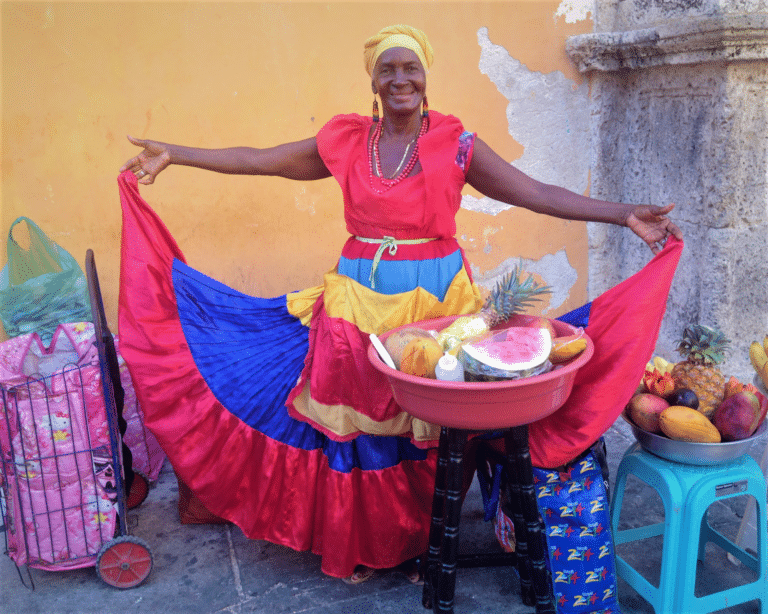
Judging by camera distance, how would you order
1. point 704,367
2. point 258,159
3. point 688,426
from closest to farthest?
1. point 688,426
2. point 704,367
3. point 258,159

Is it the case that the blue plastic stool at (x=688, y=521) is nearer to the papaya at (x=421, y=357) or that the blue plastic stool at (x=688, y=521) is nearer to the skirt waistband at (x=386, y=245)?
the papaya at (x=421, y=357)

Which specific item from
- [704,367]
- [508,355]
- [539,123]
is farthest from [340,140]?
[539,123]

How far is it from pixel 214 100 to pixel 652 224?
2.58 meters

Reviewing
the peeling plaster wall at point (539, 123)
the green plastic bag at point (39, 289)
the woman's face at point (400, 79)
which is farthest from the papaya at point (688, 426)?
the green plastic bag at point (39, 289)

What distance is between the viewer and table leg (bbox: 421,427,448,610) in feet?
8.00

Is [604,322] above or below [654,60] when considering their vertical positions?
below

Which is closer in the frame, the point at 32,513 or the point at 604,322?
the point at 604,322

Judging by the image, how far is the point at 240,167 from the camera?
2986 millimetres

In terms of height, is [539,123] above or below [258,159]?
above

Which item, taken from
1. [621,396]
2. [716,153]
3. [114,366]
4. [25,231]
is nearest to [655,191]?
[716,153]

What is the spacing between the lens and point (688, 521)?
2416mm

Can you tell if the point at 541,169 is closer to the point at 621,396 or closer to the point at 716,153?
the point at 716,153

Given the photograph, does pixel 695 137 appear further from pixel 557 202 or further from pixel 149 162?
pixel 149 162

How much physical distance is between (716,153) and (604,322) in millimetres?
2003
